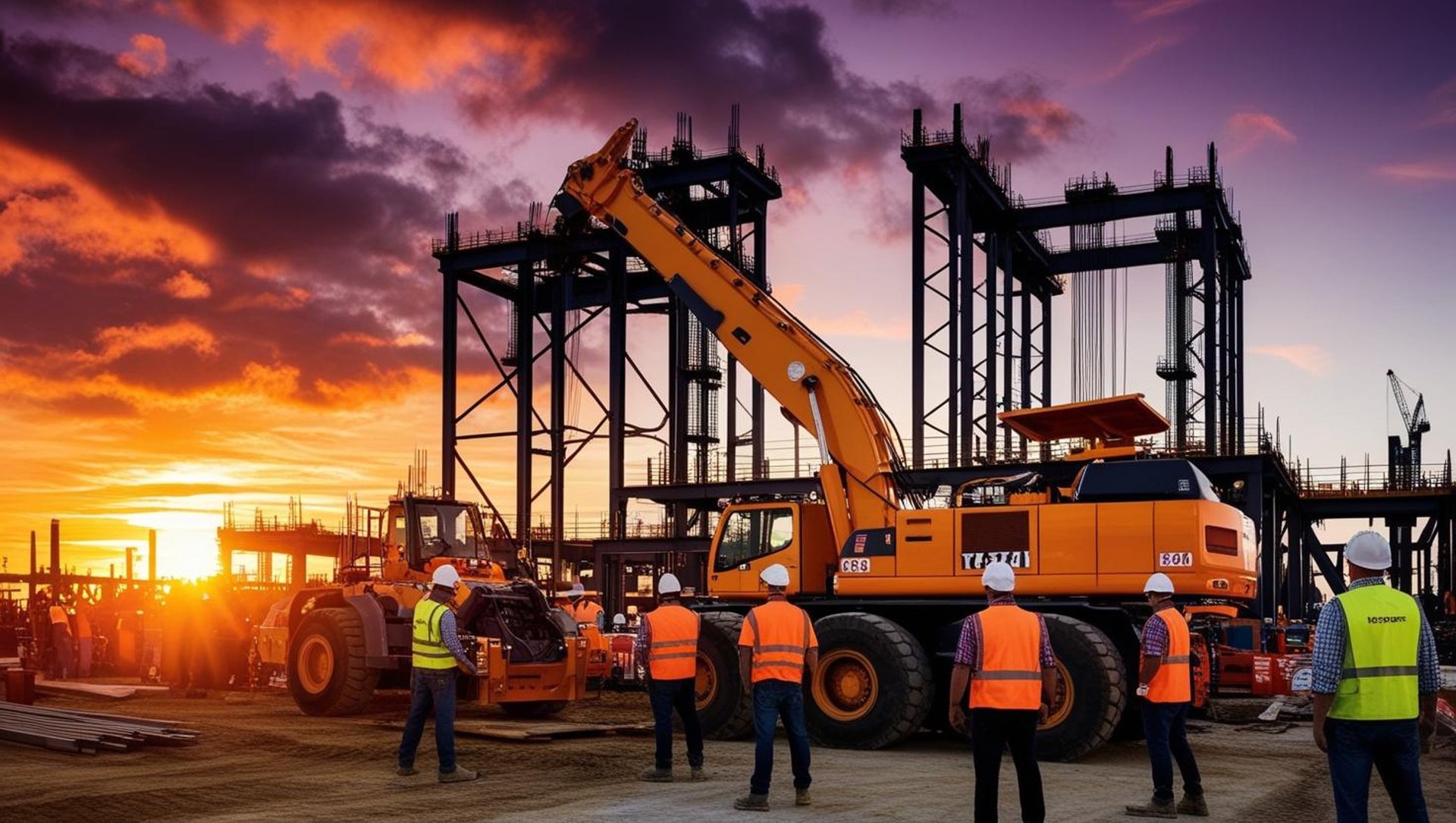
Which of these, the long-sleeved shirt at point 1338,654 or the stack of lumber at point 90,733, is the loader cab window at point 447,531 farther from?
the long-sleeved shirt at point 1338,654

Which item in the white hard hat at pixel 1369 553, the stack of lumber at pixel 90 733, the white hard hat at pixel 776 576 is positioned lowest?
the stack of lumber at pixel 90 733

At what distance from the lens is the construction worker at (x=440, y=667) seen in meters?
13.5

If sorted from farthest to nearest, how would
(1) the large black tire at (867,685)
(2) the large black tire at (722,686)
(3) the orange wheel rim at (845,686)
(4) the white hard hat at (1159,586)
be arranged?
(2) the large black tire at (722,686)
(3) the orange wheel rim at (845,686)
(1) the large black tire at (867,685)
(4) the white hard hat at (1159,586)

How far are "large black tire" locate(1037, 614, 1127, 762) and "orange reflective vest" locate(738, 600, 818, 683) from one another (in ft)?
14.3

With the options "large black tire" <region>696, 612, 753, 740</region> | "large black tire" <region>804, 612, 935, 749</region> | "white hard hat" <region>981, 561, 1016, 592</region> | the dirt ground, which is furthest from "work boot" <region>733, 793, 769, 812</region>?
"large black tire" <region>696, 612, 753, 740</region>

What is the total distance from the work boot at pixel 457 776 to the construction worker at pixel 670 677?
1668 millimetres

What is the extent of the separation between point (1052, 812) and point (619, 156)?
48.4ft

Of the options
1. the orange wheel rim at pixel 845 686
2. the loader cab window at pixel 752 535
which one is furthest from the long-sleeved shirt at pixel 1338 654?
the loader cab window at pixel 752 535

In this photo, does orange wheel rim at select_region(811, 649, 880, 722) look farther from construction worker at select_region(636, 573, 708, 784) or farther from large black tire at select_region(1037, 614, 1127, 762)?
construction worker at select_region(636, 573, 708, 784)

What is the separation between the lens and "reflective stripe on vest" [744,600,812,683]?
12.4m

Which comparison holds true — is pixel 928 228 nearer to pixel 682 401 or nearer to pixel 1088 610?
pixel 682 401

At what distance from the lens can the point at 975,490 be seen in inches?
693

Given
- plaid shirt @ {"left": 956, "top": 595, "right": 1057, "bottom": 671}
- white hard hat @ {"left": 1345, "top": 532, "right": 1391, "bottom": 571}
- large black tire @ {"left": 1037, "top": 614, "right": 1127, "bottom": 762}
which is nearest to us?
white hard hat @ {"left": 1345, "top": 532, "right": 1391, "bottom": 571}

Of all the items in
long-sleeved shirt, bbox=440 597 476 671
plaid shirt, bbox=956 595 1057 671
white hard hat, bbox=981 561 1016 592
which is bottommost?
long-sleeved shirt, bbox=440 597 476 671
